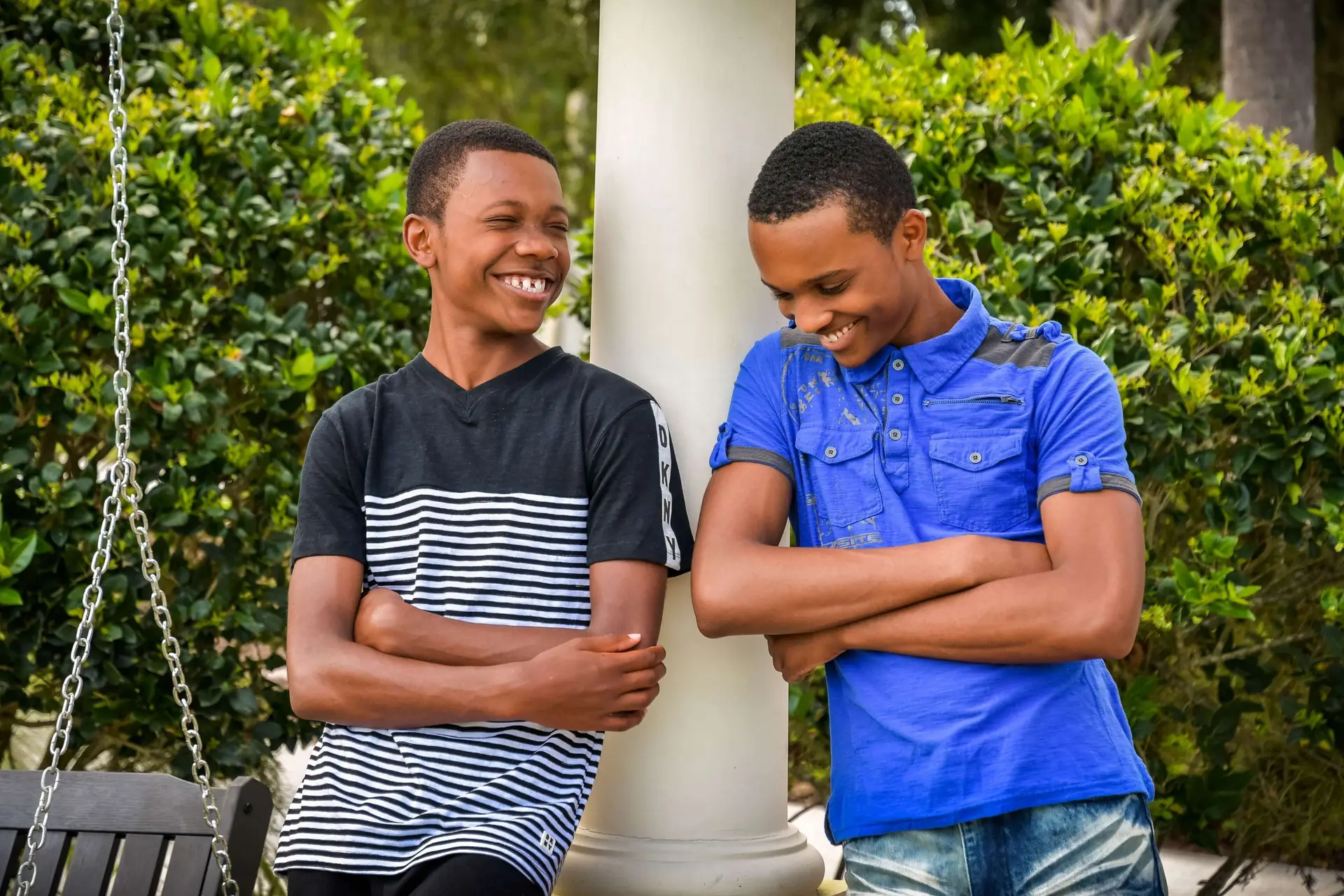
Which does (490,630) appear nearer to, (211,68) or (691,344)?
(691,344)

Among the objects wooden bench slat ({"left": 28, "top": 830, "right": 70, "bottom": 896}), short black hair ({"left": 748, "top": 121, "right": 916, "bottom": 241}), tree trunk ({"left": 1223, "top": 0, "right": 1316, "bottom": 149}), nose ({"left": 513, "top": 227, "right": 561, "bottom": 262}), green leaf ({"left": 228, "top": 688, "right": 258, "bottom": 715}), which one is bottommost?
wooden bench slat ({"left": 28, "top": 830, "right": 70, "bottom": 896})

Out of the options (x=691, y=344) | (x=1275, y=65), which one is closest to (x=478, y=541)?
(x=691, y=344)

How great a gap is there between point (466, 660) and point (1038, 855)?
101 cm

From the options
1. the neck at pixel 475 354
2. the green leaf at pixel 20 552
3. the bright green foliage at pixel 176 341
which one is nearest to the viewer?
the neck at pixel 475 354

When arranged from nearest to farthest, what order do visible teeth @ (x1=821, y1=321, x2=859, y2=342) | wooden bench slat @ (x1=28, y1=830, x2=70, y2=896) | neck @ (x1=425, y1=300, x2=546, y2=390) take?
visible teeth @ (x1=821, y1=321, x2=859, y2=342), wooden bench slat @ (x1=28, y1=830, x2=70, y2=896), neck @ (x1=425, y1=300, x2=546, y2=390)

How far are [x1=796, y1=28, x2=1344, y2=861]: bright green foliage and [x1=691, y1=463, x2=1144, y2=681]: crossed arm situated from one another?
1316 millimetres

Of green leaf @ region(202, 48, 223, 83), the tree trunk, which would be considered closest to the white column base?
green leaf @ region(202, 48, 223, 83)

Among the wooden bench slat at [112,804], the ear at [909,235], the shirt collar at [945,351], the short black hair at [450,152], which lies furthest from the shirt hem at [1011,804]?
the short black hair at [450,152]

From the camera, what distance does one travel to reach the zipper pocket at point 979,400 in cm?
249

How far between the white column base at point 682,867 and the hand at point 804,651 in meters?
0.48

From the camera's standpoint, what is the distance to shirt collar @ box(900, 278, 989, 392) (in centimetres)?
253

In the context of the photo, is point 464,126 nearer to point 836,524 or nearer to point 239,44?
point 836,524

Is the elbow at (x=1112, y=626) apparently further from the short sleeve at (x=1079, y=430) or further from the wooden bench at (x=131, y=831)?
the wooden bench at (x=131, y=831)

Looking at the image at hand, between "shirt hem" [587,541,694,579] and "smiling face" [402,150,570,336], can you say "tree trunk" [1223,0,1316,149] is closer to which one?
"smiling face" [402,150,570,336]
